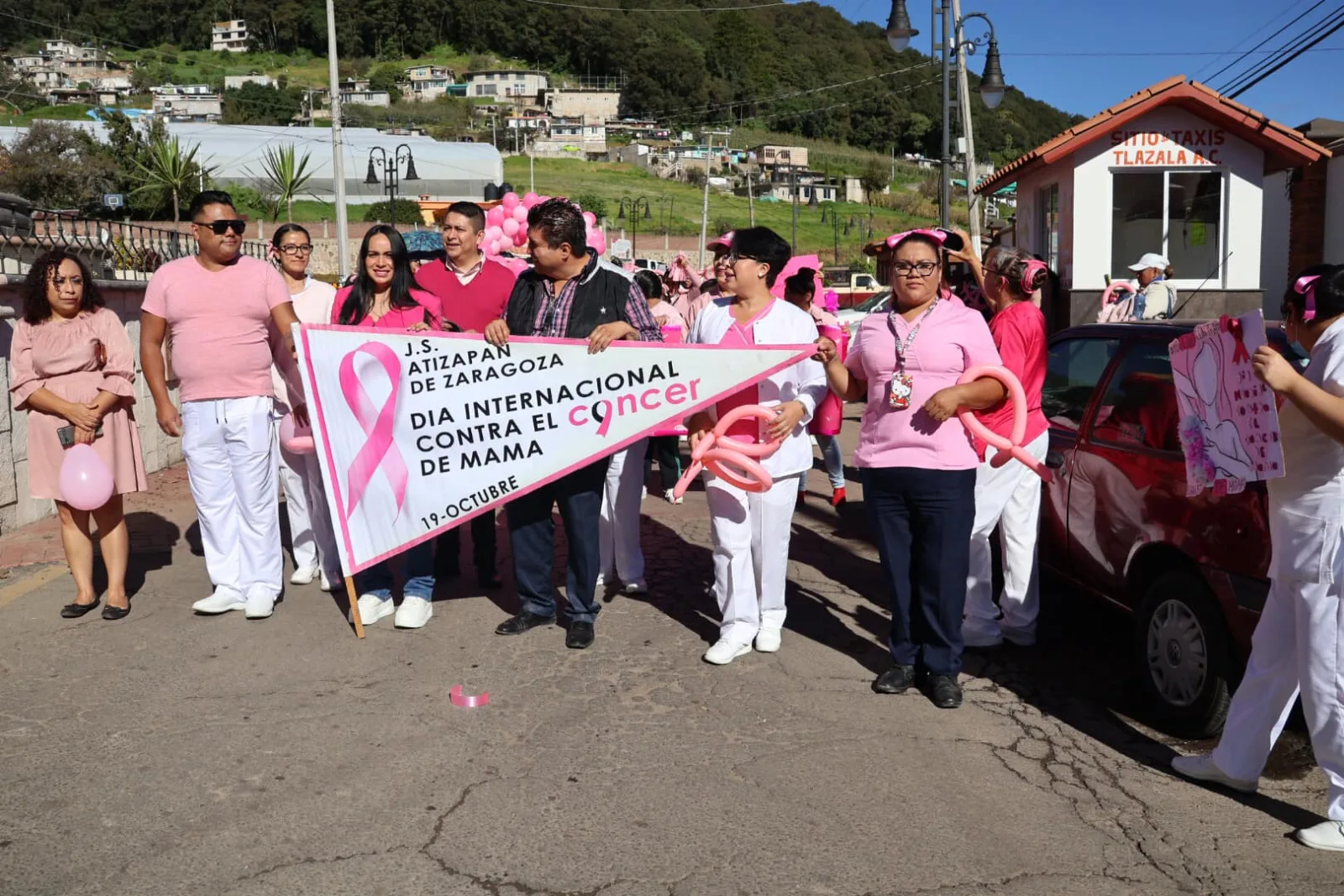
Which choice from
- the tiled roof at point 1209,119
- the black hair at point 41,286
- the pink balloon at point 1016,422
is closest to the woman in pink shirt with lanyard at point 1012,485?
the pink balloon at point 1016,422

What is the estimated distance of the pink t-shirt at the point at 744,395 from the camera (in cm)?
557

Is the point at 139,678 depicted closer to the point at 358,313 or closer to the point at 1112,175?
the point at 358,313

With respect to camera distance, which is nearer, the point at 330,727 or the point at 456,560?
the point at 330,727

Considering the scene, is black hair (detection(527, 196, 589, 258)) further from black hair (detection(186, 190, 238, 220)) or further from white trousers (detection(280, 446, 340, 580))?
white trousers (detection(280, 446, 340, 580))

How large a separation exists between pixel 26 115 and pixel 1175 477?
4998 inches

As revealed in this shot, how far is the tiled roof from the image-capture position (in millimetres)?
19359

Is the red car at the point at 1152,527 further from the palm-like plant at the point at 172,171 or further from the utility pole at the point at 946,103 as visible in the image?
the palm-like plant at the point at 172,171

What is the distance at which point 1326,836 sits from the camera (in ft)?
12.4

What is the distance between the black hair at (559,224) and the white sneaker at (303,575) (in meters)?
2.75

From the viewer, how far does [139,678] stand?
5359 millimetres

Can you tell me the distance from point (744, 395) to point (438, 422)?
4.86 ft

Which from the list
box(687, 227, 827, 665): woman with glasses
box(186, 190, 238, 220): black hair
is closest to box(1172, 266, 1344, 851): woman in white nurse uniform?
box(687, 227, 827, 665): woman with glasses

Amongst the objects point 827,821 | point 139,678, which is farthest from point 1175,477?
point 139,678

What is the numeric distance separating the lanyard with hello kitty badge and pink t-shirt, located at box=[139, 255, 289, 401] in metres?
3.31
